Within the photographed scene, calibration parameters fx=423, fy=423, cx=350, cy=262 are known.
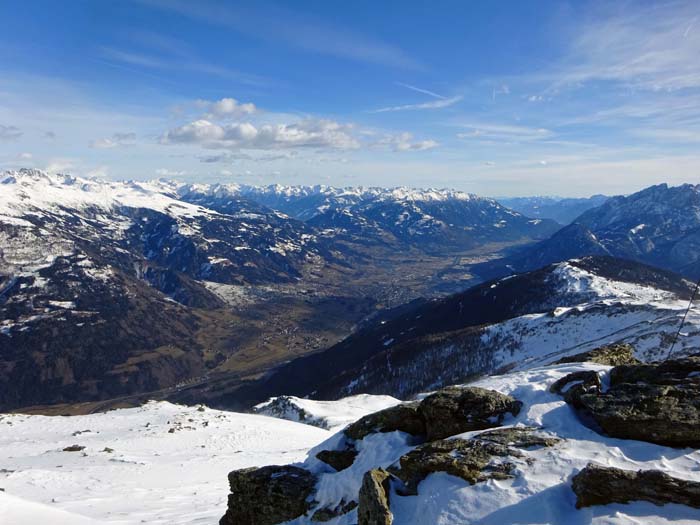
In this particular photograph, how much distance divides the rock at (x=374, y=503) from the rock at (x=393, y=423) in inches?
225

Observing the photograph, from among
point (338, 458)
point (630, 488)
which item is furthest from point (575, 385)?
point (338, 458)

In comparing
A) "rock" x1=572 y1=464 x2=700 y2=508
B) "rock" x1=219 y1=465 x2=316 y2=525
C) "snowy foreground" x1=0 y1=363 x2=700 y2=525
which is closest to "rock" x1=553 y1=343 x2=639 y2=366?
"snowy foreground" x1=0 y1=363 x2=700 y2=525

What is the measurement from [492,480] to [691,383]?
9.49m

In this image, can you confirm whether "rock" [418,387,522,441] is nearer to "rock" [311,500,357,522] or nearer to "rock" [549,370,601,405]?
"rock" [549,370,601,405]

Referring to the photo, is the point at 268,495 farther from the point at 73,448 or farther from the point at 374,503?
the point at 73,448

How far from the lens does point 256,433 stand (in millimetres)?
48344

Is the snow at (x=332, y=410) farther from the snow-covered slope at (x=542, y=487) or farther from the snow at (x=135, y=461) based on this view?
the snow-covered slope at (x=542, y=487)

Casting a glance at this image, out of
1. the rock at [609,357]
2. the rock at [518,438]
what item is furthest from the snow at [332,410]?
the rock at [518,438]

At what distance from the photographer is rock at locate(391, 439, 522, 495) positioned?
15188mm

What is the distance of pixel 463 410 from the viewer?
20.0m

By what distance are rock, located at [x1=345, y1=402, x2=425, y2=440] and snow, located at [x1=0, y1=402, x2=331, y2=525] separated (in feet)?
29.8

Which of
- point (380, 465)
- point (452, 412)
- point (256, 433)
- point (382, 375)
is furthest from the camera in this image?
point (382, 375)

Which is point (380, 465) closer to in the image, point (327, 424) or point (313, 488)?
point (313, 488)

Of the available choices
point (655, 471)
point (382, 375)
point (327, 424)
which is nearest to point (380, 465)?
point (655, 471)
